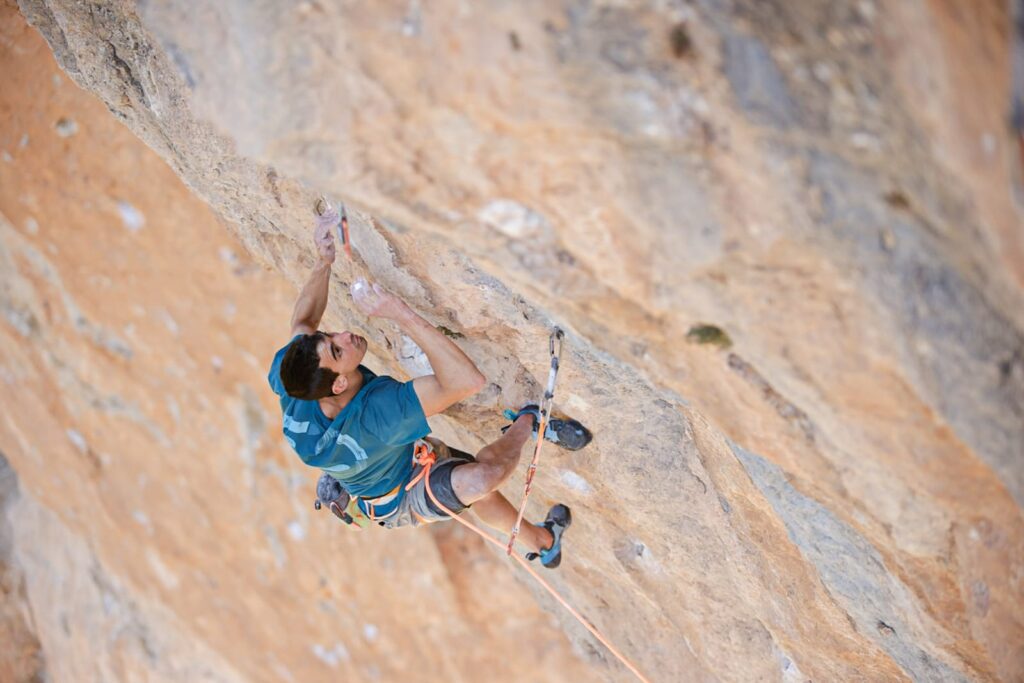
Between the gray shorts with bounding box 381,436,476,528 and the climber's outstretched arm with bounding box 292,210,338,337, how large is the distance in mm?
563

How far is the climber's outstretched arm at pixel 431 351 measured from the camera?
2.21m

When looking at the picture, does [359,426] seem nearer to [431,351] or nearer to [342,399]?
[342,399]

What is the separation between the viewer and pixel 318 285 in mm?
2412

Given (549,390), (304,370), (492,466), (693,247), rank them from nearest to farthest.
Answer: (693,247) → (304,370) → (549,390) → (492,466)

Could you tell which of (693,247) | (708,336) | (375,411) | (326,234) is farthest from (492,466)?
(693,247)

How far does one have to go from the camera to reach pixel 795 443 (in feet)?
6.05

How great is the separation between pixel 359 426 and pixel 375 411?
A: 0.06 metres

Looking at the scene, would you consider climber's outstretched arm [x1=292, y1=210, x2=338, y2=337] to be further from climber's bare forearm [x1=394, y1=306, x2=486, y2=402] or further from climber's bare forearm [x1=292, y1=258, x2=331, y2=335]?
climber's bare forearm [x1=394, y1=306, x2=486, y2=402]

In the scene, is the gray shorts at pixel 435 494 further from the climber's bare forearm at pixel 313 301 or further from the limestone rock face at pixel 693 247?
the climber's bare forearm at pixel 313 301

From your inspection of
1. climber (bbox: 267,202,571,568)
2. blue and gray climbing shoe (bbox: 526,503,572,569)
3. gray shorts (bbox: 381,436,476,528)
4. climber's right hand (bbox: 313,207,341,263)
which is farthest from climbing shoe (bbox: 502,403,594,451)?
climber's right hand (bbox: 313,207,341,263)

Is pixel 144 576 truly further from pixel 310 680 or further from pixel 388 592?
pixel 388 592

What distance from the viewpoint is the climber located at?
223 cm

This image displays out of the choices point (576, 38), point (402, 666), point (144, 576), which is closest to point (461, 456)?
point (576, 38)

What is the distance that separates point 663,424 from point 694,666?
112cm
